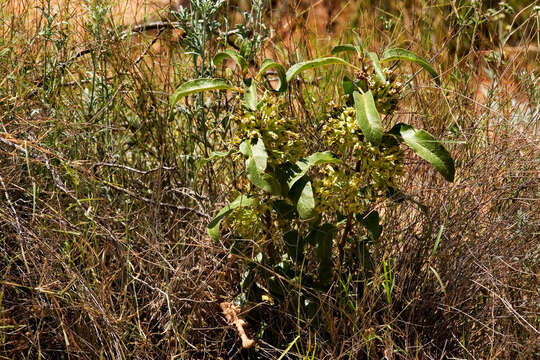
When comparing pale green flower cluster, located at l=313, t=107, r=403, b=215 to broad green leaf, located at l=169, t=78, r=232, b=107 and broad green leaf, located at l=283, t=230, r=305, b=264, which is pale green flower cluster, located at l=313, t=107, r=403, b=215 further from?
broad green leaf, located at l=169, t=78, r=232, b=107

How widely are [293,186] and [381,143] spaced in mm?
263

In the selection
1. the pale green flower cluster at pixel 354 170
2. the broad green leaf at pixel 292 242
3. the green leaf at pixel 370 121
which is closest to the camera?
the green leaf at pixel 370 121

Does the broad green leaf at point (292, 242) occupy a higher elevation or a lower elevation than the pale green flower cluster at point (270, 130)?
lower

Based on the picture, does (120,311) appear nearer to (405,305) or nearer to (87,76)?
(405,305)

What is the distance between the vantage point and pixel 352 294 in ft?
6.42

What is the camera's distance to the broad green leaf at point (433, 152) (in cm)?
169

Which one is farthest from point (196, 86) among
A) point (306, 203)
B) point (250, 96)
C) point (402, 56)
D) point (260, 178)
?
point (402, 56)

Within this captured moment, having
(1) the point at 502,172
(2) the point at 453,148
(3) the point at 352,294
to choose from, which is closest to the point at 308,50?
(2) the point at 453,148

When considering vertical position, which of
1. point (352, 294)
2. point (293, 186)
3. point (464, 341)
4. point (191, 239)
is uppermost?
point (293, 186)

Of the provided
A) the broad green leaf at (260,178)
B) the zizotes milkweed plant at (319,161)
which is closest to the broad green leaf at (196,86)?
the zizotes milkweed plant at (319,161)

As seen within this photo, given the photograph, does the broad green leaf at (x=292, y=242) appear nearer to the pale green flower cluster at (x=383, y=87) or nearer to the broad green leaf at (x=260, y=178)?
the broad green leaf at (x=260, y=178)

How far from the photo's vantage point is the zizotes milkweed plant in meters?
1.71

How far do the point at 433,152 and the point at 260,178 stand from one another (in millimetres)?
440

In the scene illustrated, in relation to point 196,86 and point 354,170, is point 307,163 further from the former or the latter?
point 196,86
